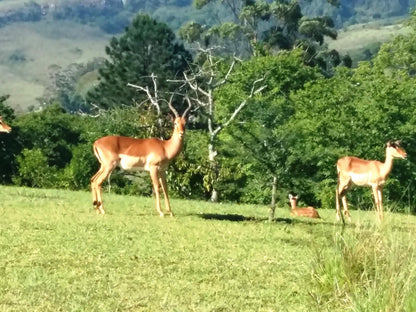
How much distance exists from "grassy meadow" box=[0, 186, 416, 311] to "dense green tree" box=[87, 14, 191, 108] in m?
52.7

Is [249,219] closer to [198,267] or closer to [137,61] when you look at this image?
[198,267]

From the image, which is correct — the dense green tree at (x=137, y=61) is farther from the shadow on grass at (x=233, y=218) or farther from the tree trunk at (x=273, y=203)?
the tree trunk at (x=273, y=203)

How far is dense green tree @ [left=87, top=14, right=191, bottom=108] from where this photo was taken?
67312 mm

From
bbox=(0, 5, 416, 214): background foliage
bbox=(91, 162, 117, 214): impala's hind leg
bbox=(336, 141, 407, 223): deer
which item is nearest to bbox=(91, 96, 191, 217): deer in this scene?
bbox=(91, 162, 117, 214): impala's hind leg

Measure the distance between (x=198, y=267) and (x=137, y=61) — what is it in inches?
2340

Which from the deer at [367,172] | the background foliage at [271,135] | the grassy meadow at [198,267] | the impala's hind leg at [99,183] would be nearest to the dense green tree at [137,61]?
the background foliage at [271,135]

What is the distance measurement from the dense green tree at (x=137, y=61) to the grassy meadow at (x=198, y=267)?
173ft

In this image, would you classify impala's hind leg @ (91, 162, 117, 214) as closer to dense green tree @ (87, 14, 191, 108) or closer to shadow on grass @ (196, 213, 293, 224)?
shadow on grass @ (196, 213, 293, 224)

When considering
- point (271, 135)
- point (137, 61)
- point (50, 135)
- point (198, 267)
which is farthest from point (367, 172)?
point (137, 61)

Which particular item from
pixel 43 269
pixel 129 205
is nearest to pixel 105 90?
pixel 129 205

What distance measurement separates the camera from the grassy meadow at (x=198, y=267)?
7.98m

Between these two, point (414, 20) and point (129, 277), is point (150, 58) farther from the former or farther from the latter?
point (129, 277)

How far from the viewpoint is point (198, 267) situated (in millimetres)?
10219

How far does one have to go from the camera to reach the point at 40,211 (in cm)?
1527
